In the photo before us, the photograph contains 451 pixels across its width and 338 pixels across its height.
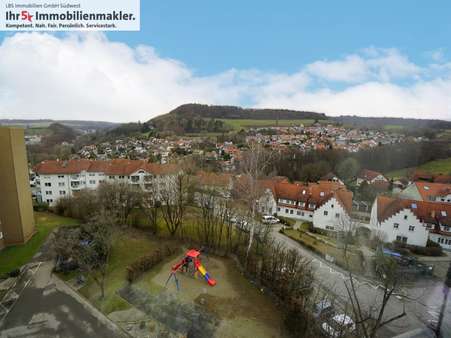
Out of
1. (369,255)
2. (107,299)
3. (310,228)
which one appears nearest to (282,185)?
(310,228)

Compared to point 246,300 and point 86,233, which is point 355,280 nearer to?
point 246,300

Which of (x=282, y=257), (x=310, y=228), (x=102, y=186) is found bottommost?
(x=310, y=228)

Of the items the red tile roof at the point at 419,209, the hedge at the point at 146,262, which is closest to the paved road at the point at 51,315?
the hedge at the point at 146,262

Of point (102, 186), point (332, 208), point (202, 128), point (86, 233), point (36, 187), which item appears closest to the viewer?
point (86, 233)

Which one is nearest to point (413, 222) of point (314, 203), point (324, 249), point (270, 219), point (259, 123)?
point (324, 249)

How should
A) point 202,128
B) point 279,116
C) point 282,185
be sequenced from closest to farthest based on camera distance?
point 282,185, point 279,116, point 202,128

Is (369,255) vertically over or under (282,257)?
under
